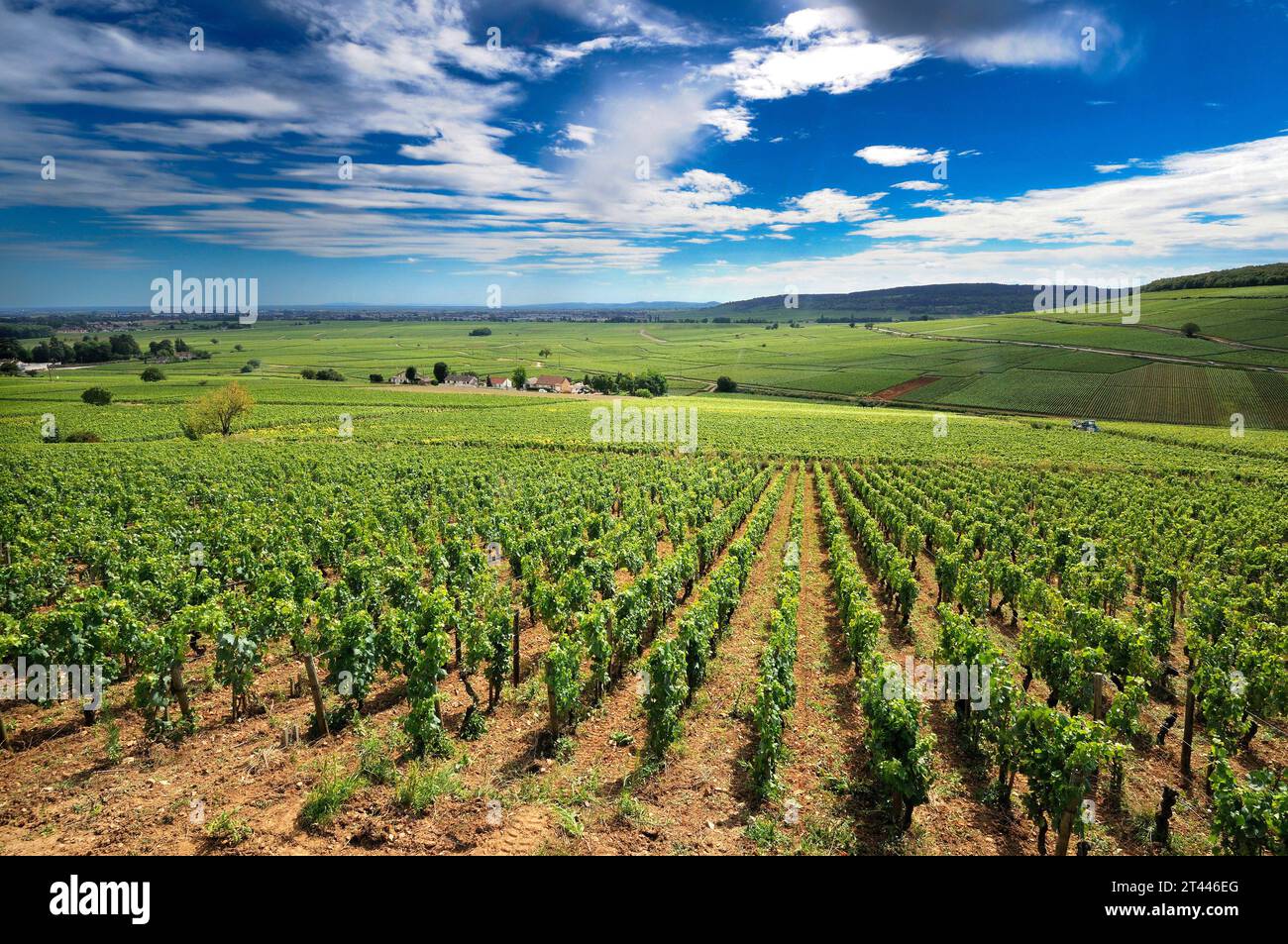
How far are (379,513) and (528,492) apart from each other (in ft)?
29.0

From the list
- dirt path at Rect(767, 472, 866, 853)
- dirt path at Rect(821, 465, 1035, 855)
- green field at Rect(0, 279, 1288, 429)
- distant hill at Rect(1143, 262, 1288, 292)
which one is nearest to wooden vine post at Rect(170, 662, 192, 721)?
dirt path at Rect(767, 472, 866, 853)

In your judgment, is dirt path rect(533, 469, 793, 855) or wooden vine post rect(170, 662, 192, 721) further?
wooden vine post rect(170, 662, 192, 721)

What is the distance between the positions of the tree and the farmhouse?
210 feet

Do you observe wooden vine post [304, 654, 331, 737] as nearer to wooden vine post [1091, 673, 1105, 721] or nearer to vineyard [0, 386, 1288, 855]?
vineyard [0, 386, 1288, 855]

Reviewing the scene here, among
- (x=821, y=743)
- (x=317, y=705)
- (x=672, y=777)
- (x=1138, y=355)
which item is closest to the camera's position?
(x=672, y=777)

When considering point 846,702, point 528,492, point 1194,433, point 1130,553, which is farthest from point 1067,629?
point 1194,433

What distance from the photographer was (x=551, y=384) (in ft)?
428

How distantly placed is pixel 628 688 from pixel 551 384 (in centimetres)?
12018

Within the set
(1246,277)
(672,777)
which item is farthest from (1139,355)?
(672,777)

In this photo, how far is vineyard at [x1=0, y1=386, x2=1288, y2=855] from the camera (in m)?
9.45

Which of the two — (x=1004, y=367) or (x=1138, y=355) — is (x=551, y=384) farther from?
(x=1138, y=355)

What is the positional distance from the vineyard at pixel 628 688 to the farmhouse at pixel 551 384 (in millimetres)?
100236

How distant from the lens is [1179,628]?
776 inches
